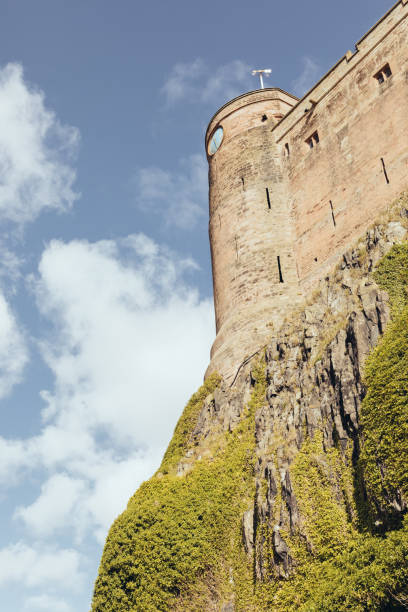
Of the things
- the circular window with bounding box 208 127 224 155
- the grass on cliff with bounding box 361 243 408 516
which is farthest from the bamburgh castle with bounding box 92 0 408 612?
the circular window with bounding box 208 127 224 155

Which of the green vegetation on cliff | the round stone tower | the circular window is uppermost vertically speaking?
the circular window

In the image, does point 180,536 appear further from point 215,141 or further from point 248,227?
point 215,141

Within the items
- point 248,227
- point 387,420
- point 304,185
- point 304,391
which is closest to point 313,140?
point 304,185

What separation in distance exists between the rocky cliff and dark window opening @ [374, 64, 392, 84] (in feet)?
15.4

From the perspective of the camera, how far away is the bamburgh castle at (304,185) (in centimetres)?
1748

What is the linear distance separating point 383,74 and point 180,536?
14271mm

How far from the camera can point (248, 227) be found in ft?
67.1

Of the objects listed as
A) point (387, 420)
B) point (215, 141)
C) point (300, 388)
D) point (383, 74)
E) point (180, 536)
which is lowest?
point (180, 536)

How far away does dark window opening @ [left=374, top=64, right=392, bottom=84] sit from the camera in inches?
717

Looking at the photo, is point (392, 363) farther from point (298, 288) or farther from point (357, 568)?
point (298, 288)

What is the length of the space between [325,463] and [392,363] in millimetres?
2345

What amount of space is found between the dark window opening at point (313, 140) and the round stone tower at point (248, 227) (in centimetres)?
103

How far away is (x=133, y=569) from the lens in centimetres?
1275

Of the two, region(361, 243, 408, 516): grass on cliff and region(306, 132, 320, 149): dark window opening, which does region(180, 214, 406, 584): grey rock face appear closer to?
region(361, 243, 408, 516): grass on cliff
